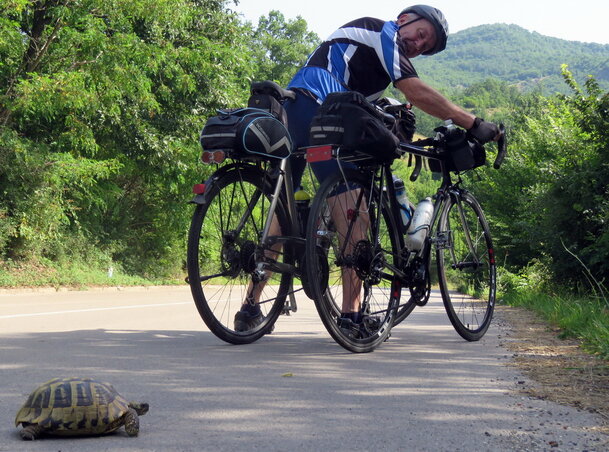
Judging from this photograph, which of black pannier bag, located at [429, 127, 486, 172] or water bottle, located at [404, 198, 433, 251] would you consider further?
black pannier bag, located at [429, 127, 486, 172]

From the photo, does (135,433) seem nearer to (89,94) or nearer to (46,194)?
(89,94)

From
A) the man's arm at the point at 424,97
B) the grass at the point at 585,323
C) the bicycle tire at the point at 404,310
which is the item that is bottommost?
the grass at the point at 585,323

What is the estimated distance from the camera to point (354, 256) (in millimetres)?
5234

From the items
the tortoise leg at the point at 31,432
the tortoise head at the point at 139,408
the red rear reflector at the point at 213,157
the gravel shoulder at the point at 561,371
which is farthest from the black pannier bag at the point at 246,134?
the tortoise leg at the point at 31,432

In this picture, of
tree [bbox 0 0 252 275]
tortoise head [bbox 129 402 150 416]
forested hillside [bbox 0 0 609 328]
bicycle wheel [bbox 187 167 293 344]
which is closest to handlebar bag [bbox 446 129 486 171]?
bicycle wheel [bbox 187 167 293 344]

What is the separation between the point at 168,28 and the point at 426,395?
20354 mm

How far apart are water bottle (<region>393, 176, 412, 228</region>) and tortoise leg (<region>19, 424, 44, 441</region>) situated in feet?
11.1

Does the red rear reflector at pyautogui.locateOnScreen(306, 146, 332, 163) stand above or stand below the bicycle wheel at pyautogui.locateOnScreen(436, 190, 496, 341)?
above

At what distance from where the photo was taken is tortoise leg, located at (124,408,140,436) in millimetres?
2902

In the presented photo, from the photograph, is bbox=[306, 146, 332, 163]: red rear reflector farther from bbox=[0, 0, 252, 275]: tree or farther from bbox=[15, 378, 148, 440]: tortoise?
bbox=[0, 0, 252, 275]: tree

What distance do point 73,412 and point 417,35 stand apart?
3690mm

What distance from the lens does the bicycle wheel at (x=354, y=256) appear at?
499 centimetres

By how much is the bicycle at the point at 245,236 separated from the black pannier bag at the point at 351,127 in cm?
32

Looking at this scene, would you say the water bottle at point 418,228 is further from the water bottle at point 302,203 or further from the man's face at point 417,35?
the man's face at point 417,35
